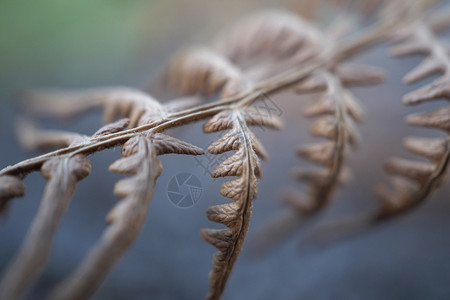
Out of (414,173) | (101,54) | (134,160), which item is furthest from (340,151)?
(101,54)

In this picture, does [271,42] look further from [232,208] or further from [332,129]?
[232,208]

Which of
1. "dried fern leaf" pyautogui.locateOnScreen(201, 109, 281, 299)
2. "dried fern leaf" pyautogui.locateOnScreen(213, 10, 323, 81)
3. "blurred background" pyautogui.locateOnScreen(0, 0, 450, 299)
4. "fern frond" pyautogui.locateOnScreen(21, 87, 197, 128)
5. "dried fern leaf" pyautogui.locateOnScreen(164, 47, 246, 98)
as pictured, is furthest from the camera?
"blurred background" pyautogui.locateOnScreen(0, 0, 450, 299)

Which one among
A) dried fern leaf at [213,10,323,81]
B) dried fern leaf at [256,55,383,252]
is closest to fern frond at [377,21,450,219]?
dried fern leaf at [256,55,383,252]

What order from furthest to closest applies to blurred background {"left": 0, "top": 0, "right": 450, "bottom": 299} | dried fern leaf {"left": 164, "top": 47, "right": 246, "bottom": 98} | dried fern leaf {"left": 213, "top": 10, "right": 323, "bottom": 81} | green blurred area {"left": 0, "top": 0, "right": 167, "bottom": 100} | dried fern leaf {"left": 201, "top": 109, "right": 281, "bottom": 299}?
green blurred area {"left": 0, "top": 0, "right": 167, "bottom": 100} → blurred background {"left": 0, "top": 0, "right": 450, "bottom": 299} → dried fern leaf {"left": 213, "top": 10, "right": 323, "bottom": 81} → dried fern leaf {"left": 164, "top": 47, "right": 246, "bottom": 98} → dried fern leaf {"left": 201, "top": 109, "right": 281, "bottom": 299}

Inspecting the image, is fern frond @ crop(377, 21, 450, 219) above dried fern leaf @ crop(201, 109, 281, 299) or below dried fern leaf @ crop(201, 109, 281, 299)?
above

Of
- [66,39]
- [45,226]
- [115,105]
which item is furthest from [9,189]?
[66,39]

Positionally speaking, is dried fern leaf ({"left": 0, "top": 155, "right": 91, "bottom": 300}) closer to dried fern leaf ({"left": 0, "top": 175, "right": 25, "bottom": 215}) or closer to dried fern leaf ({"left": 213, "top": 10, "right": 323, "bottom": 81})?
dried fern leaf ({"left": 0, "top": 175, "right": 25, "bottom": 215})

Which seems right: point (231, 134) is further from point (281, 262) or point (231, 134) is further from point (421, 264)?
point (421, 264)
